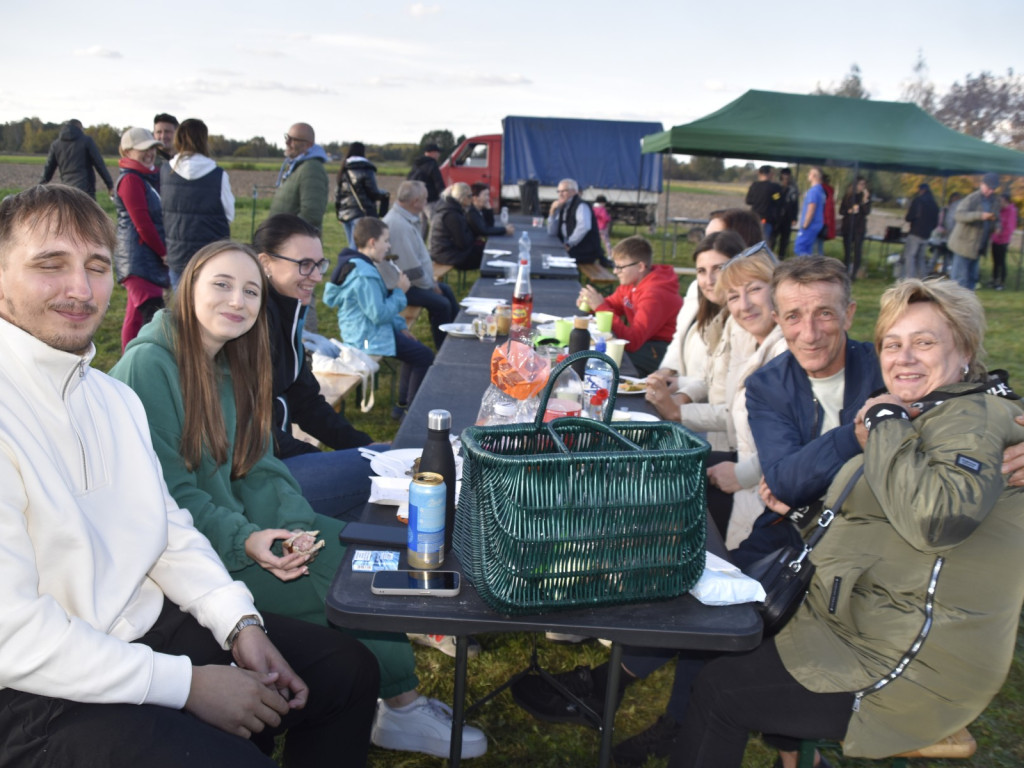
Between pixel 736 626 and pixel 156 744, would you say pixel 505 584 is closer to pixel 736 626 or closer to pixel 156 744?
pixel 736 626

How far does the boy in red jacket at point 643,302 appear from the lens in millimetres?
4746

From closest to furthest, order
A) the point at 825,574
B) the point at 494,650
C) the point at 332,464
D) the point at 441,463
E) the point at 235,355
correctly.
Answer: the point at 441,463, the point at 825,574, the point at 235,355, the point at 332,464, the point at 494,650

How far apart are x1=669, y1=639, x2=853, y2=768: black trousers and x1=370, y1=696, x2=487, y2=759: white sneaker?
734 mm

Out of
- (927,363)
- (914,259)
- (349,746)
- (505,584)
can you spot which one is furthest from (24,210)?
(914,259)

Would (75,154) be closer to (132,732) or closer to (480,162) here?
(132,732)

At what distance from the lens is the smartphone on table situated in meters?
1.48

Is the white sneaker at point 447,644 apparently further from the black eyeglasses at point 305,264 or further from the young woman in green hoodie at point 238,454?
the black eyeglasses at point 305,264

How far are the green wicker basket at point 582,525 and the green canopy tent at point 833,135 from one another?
10.6m

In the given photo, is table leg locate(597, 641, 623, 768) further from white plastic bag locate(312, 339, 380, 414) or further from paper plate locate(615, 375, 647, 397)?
white plastic bag locate(312, 339, 380, 414)

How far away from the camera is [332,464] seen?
2.72 m

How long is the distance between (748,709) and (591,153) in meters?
19.2

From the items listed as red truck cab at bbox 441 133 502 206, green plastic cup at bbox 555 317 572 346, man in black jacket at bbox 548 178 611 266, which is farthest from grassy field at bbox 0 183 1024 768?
red truck cab at bbox 441 133 502 206

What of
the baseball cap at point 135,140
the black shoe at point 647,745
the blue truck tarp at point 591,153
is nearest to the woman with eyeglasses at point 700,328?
the black shoe at point 647,745

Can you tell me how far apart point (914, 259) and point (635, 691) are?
41.6 ft
